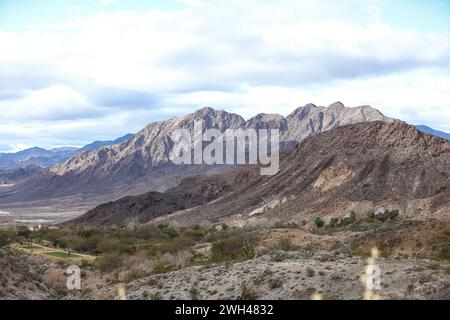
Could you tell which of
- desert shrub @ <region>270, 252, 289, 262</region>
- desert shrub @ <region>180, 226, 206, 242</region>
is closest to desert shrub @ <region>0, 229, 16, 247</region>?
desert shrub @ <region>180, 226, 206, 242</region>

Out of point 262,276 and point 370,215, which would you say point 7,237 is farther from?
point 262,276

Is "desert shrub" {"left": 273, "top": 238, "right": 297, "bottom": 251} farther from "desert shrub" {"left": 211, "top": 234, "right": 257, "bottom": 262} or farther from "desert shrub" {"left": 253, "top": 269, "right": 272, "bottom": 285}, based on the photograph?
"desert shrub" {"left": 253, "top": 269, "right": 272, "bottom": 285}

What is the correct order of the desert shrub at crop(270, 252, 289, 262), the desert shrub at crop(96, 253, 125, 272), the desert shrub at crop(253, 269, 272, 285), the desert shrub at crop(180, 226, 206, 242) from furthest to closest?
the desert shrub at crop(180, 226, 206, 242)
the desert shrub at crop(96, 253, 125, 272)
the desert shrub at crop(270, 252, 289, 262)
the desert shrub at crop(253, 269, 272, 285)

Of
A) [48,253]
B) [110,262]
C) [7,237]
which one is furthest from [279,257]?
[7,237]

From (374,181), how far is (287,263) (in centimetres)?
6590

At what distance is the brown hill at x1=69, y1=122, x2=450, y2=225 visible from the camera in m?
75.6

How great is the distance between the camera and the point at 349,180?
87.2m

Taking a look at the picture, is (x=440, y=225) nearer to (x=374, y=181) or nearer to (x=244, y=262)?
Answer: (x=244, y=262)

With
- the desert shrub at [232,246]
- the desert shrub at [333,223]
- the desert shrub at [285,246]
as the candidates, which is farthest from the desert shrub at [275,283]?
the desert shrub at [333,223]

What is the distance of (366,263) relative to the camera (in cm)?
1992

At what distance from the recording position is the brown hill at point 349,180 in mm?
75550

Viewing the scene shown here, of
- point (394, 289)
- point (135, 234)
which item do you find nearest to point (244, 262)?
point (394, 289)

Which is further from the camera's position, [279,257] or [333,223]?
[333,223]

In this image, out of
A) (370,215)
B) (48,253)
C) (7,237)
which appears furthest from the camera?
(370,215)
